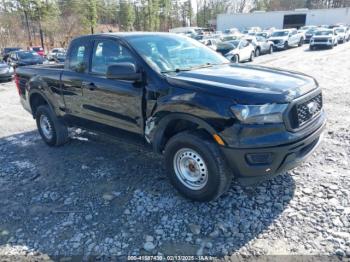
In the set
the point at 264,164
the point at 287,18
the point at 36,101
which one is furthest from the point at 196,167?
the point at 287,18

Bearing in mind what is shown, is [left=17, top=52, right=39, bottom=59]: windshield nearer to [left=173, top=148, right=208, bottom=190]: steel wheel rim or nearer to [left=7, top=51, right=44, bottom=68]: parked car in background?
[left=7, top=51, right=44, bottom=68]: parked car in background

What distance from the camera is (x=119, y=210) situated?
3.39m

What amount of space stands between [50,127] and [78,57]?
4.90ft

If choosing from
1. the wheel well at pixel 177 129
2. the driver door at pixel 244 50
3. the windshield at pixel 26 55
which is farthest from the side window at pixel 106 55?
the windshield at pixel 26 55

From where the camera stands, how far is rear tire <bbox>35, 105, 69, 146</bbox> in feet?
17.1

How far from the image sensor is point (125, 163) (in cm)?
457

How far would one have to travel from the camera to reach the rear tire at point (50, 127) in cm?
521

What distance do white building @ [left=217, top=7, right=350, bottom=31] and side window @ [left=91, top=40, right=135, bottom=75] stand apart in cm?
5864

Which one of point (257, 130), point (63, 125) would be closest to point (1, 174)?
point (63, 125)

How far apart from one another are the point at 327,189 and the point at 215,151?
1.56m

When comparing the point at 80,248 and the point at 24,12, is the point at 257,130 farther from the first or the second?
the point at 24,12

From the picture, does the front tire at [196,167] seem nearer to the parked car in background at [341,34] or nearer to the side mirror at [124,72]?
the side mirror at [124,72]

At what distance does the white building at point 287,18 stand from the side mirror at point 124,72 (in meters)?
59.4

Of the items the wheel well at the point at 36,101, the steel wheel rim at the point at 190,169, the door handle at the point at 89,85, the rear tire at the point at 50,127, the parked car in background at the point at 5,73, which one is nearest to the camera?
the steel wheel rim at the point at 190,169
